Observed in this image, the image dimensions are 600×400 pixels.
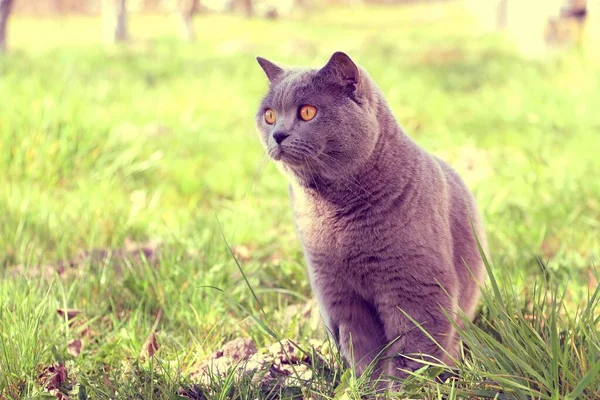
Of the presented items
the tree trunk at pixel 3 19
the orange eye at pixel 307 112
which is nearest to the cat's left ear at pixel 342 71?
the orange eye at pixel 307 112

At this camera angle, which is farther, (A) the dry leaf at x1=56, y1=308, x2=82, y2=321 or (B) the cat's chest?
(A) the dry leaf at x1=56, y1=308, x2=82, y2=321

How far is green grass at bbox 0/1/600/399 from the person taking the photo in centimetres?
188

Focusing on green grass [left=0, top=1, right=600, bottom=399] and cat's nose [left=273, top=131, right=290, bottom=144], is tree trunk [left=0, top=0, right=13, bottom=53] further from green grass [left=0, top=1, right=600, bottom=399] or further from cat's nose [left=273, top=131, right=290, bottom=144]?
cat's nose [left=273, top=131, right=290, bottom=144]

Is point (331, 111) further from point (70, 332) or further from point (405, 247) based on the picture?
point (70, 332)

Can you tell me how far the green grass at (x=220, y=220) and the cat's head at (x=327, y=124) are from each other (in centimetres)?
36

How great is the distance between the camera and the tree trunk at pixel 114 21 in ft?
40.5

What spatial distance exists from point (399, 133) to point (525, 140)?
10.4 feet

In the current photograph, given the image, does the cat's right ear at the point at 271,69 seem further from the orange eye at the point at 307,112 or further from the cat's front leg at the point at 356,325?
the cat's front leg at the point at 356,325

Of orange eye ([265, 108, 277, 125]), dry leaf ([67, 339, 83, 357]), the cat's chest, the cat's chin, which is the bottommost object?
dry leaf ([67, 339, 83, 357])

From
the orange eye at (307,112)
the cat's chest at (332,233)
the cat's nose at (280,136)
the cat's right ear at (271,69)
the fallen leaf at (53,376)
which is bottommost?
the fallen leaf at (53,376)

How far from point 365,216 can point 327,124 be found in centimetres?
31

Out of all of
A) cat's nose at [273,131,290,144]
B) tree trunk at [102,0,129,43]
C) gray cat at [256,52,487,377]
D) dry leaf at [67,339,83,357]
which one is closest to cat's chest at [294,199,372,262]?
gray cat at [256,52,487,377]

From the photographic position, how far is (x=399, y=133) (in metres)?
2.23

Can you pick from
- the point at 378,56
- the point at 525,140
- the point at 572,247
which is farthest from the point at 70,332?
the point at 378,56
